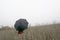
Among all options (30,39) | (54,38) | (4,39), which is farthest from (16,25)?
(4,39)

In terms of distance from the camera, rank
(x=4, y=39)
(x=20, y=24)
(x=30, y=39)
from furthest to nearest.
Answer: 1. (x=4, y=39)
2. (x=30, y=39)
3. (x=20, y=24)

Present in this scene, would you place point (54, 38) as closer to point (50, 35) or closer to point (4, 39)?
point (50, 35)

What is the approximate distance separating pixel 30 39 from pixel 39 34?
381 mm

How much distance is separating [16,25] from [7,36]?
519cm

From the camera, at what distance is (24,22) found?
880 millimetres

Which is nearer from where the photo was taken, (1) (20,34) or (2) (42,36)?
(1) (20,34)

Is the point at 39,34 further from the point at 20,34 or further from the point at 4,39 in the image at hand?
the point at 20,34

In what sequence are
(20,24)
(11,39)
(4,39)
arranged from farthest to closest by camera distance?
(4,39)
(11,39)
(20,24)

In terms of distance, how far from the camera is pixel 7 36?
5.98 m

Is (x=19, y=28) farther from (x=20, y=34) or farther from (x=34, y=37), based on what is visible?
(x=34, y=37)

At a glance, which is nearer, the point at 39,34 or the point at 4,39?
the point at 39,34

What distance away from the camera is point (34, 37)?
520 cm

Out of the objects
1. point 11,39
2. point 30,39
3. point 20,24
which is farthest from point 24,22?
point 11,39

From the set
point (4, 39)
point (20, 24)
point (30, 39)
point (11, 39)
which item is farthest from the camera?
point (4, 39)
